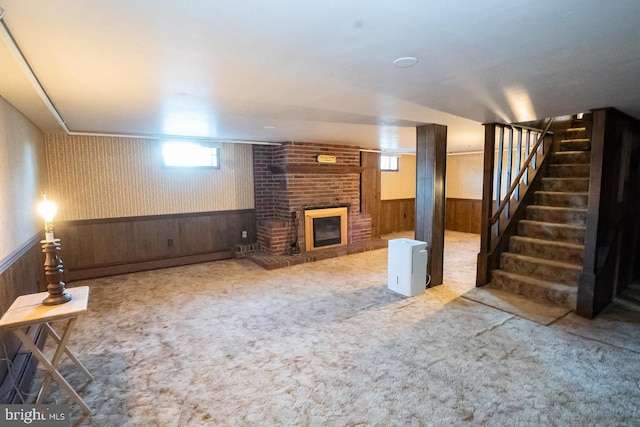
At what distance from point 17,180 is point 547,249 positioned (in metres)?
5.82

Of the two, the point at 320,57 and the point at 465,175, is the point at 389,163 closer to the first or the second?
the point at 465,175

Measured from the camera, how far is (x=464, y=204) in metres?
8.54

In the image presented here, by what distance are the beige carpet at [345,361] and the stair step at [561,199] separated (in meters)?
1.39

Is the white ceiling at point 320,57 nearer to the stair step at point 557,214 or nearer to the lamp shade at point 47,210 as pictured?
the lamp shade at point 47,210

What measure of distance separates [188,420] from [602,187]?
166 inches

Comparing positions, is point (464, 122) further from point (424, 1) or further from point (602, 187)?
point (424, 1)

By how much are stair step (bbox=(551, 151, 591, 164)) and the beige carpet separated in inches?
89.1

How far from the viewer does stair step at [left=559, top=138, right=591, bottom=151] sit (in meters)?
5.03

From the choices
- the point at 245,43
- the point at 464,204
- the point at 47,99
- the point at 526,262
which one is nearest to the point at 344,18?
the point at 245,43

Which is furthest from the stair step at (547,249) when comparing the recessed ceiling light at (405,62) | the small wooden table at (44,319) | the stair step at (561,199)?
the small wooden table at (44,319)

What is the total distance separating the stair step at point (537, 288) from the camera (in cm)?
365

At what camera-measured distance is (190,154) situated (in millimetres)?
5641

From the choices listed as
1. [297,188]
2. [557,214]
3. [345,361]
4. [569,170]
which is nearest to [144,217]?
[297,188]

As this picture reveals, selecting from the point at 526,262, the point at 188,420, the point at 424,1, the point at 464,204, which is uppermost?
the point at 424,1
